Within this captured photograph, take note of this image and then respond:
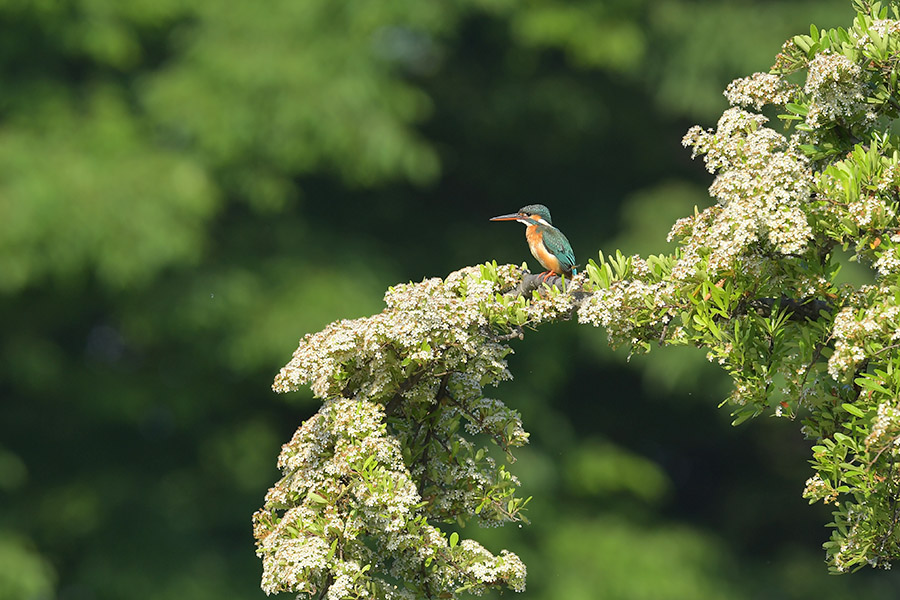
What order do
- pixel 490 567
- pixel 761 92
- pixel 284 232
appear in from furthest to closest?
pixel 284 232 → pixel 761 92 → pixel 490 567

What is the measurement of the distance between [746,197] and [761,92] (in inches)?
26.3

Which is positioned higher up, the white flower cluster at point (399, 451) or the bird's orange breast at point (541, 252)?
the bird's orange breast at point (541, 252)

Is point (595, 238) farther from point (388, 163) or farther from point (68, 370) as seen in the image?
point (68, 370)

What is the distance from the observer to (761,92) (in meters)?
4.36

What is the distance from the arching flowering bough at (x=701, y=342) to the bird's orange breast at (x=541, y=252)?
932 mm

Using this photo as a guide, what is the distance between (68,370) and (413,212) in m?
4.10

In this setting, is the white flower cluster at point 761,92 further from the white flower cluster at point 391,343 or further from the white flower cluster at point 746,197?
the white flower cluster at point 391,343

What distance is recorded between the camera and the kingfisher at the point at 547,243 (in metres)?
5.34

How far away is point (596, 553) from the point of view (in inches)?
476

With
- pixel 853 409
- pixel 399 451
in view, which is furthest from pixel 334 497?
pixel 853 409

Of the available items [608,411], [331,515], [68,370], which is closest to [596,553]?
[608,411]

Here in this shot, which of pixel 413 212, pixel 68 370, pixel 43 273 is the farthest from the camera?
pixel 413 212

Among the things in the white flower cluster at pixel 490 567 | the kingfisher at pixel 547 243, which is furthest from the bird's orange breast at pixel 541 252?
the white flower cluster at pixel 490 567

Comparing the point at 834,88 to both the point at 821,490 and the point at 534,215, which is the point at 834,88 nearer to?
the point at 821,490
